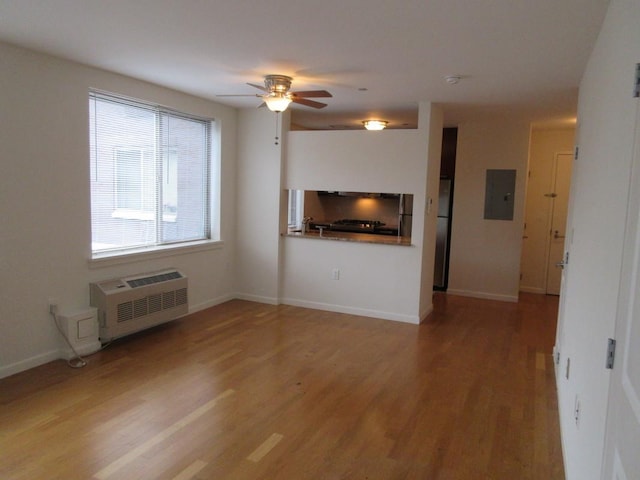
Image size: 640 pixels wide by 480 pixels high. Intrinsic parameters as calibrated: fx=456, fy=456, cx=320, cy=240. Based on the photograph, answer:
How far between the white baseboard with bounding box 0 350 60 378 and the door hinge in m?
4.03

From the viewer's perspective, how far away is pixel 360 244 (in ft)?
18.5

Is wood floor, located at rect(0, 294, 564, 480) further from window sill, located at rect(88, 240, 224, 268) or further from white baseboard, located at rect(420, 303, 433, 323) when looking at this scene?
window sill, located at rect(88, 240, 224, 268)

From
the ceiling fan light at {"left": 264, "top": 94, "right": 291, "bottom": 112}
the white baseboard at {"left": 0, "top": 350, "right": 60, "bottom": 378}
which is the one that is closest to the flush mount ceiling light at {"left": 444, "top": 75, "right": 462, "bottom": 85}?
the ceiling fan light at {"left": 264, "top": 94, "right": 291, "bottom": 112}

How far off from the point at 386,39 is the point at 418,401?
2563mm

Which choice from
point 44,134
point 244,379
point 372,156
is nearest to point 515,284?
point 372,156

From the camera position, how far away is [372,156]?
17.9 ft

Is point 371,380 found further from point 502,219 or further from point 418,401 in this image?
point 502,219

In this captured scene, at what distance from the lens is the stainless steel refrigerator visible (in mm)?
7043

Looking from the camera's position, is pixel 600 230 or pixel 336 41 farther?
pixel 336 41

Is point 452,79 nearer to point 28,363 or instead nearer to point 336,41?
point 336,41

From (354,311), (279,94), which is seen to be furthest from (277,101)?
(354,311)

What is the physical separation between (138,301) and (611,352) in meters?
4.06

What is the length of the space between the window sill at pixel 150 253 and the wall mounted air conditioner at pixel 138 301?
0.18 metres

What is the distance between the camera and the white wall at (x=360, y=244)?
5285 millimetres
